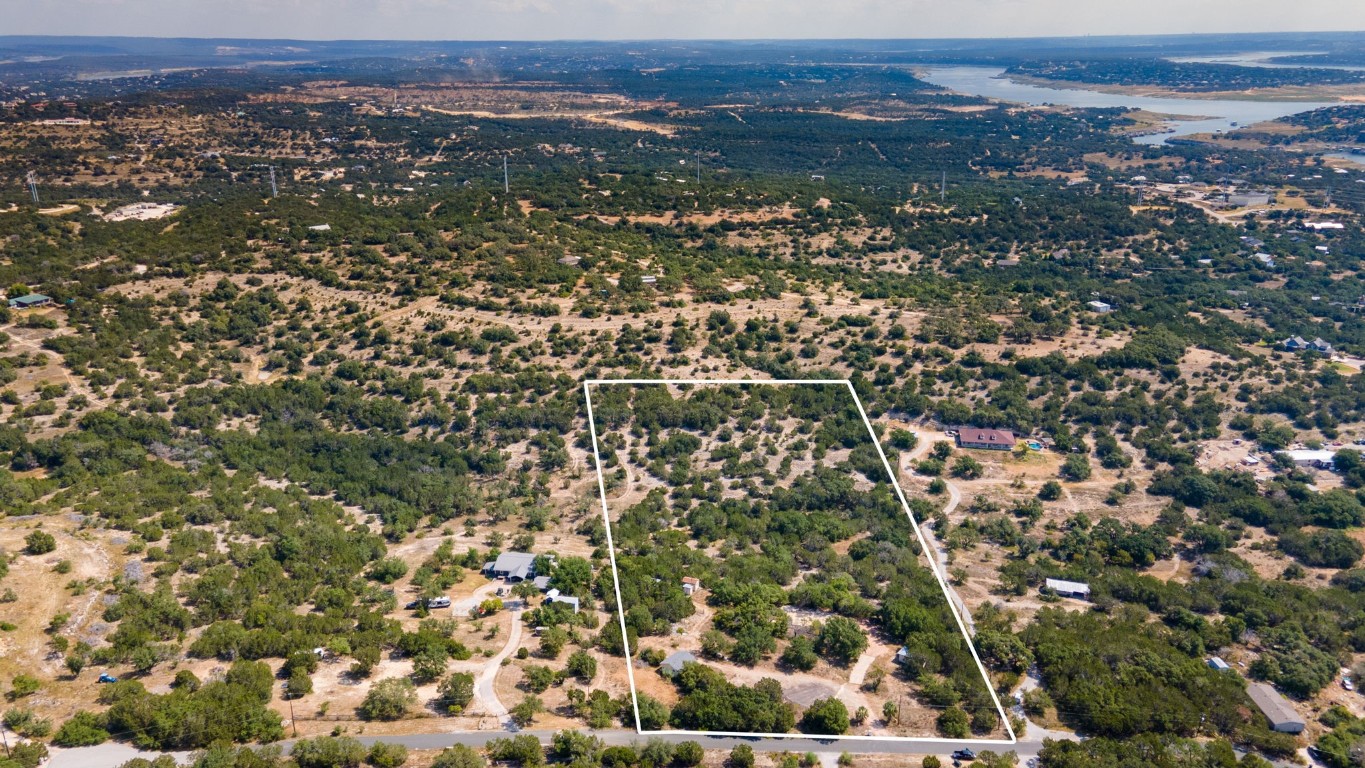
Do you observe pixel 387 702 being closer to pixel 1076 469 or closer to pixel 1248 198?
pixel 1076 469

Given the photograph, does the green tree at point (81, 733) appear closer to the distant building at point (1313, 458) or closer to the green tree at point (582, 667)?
the green tree at point (582, 667)

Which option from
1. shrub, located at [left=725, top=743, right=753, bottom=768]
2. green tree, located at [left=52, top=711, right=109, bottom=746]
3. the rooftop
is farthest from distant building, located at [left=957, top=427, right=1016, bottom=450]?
green tree, located at [left=52, top=711, right=109, bottom=746]

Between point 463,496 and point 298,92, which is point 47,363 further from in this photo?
point 298,92

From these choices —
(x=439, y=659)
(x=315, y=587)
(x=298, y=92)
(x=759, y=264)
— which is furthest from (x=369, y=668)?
(x=298, y=92)

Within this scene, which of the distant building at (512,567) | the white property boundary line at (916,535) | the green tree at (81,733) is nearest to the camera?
the white property boundary line at (916,535)

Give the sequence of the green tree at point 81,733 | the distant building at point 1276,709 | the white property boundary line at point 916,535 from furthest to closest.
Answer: the distant building at point 1276,709 < the green tree at point 81,733 < the white property boundary line at point 916,535

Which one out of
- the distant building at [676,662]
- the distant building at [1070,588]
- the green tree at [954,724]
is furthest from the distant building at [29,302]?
the distant building at [1070,588]

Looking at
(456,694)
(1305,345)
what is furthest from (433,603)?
(1305,345)
